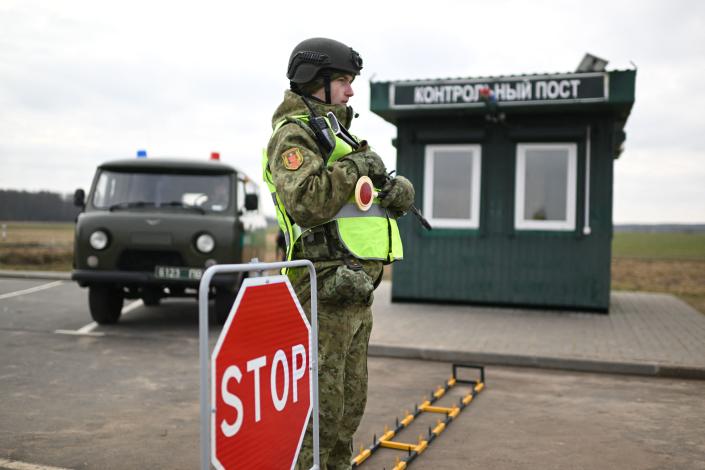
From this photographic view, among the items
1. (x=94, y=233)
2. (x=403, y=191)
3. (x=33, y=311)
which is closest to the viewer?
(x=403, y=191)

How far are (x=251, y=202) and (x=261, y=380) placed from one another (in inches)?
280

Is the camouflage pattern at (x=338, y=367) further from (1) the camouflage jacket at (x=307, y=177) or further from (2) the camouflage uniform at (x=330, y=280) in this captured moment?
(1) the camouflage jacket at (x=307, y=177)

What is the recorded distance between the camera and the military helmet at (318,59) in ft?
10.1

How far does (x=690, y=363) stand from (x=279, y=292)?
5.70 meters

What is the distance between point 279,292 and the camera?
8.30 ft

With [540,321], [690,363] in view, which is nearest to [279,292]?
[690,363]

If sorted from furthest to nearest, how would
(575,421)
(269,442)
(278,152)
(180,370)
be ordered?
(180,370) < (575,421) < (278,152) < (269,442)

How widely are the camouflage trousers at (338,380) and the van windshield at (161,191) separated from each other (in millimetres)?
6152

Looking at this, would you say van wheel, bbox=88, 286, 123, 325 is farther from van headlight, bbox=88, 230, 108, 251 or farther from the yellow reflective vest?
the yellow reflective vest

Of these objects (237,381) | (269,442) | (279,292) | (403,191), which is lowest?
A: (269,442)

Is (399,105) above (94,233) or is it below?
above

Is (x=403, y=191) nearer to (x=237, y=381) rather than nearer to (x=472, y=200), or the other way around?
(x=237, y=381)

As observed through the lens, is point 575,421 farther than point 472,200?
No

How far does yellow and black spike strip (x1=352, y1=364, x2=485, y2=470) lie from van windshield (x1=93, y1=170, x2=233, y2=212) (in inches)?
171
